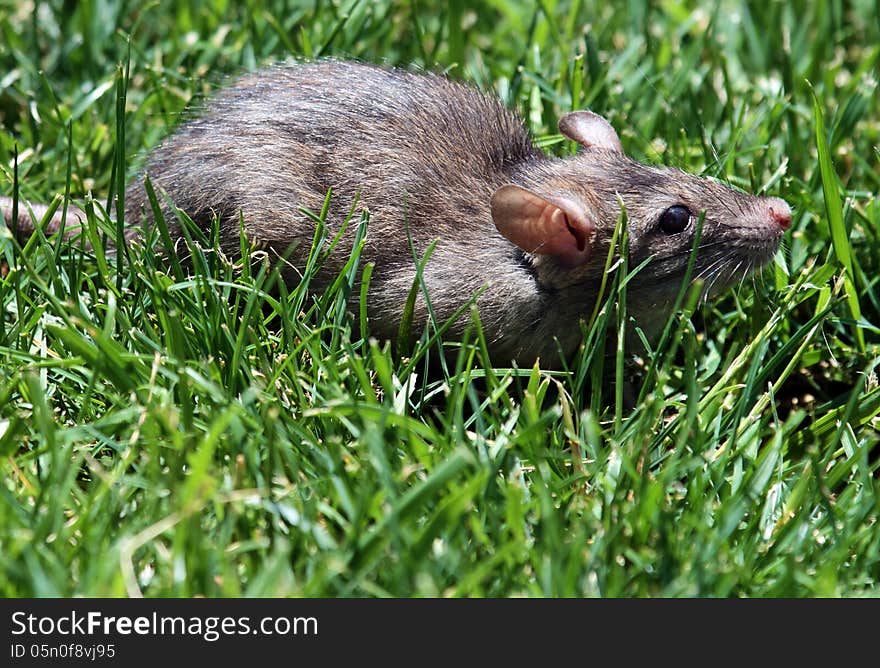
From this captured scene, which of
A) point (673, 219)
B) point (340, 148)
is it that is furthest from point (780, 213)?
point (340, 148)

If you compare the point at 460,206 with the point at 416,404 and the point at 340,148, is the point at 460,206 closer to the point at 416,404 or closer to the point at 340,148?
the point at 340,148

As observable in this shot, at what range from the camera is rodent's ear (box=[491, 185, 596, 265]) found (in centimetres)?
448

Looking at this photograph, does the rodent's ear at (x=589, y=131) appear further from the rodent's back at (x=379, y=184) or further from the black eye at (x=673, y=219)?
the black eye at (x=673, y=219)

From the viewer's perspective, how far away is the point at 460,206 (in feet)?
16.0

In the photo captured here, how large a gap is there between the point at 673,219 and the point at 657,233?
0.08 metres

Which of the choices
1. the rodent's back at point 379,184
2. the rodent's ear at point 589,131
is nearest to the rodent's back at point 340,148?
the rodent's back at point 379,184

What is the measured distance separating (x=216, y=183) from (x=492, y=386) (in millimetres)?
1564

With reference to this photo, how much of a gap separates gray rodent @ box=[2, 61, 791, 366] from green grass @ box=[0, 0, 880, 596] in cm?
19

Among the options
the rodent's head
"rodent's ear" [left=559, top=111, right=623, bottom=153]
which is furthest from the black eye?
"rodent's ear" [left=559, top=111, right=623, bottom=153]

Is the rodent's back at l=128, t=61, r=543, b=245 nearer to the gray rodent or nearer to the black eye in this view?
the gray rodent

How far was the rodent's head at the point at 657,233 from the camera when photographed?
181 inches

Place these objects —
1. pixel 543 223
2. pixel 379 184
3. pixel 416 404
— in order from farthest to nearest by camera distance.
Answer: pixel 379 184 < pixel 543 223 < pixel 416 404
